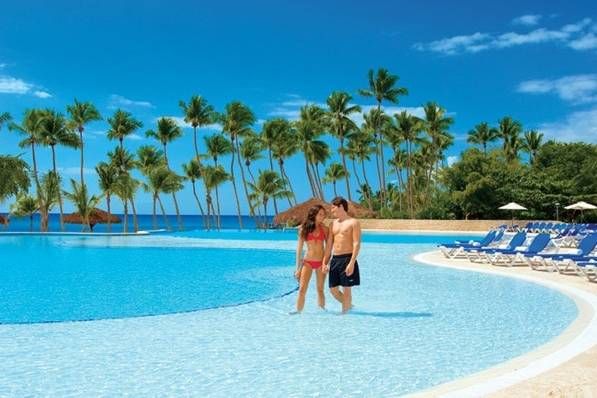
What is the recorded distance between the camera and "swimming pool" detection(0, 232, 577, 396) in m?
4.90

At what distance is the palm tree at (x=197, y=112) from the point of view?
152 feet

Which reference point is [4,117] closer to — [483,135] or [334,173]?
[334,173]

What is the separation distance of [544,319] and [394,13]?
2870 cm

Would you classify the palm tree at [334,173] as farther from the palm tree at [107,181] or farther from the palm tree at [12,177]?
the palm tree at [12,177]

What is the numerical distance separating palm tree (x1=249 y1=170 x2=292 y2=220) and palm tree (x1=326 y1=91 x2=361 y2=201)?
5.56m

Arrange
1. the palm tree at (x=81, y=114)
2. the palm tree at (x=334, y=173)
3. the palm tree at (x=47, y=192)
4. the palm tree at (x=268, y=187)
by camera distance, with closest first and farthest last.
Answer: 1. the palm tree at (x=47, y=192)
2. the palm tree at (x=81, y=114)
3. the palm tree at (x=268, y=187)
4. the palm tree at (x=334, y=173)

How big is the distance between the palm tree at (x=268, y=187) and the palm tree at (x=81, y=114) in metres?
13.4

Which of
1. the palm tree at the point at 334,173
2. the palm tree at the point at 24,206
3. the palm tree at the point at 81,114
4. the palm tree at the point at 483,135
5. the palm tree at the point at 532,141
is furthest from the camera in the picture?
the palm tree at the point at 334,173

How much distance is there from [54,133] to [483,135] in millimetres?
38460

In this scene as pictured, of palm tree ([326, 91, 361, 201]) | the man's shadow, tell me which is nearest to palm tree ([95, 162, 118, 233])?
palm tree ([326, 91, 361, 201])

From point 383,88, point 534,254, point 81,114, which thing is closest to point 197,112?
point 81,114

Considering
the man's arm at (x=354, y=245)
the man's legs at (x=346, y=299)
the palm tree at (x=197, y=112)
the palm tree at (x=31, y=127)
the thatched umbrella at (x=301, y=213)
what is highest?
the palm tree at (x=197, y=112)

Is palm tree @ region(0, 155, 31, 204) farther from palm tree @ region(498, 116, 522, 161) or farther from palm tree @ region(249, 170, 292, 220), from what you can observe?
palm tree @ region(498, 116, 522, 161)

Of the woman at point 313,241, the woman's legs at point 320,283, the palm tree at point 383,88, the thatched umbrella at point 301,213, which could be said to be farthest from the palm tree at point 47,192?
the woman at point 313,241
